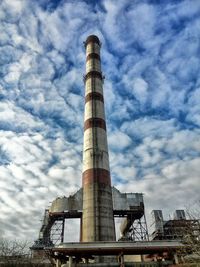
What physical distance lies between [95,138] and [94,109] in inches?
187

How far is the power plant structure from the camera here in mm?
23078

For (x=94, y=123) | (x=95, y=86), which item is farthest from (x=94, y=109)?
(x=95, y=86)

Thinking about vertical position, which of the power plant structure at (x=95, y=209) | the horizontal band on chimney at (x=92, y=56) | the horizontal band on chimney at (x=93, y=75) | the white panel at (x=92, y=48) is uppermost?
the white panel at (x=92, y=48)

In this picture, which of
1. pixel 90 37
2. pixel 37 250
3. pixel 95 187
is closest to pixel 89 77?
pixel 90 37

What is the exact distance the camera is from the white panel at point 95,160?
1307 inches

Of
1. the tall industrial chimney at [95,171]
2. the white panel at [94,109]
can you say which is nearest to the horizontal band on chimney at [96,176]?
the tall industrial chimney at [95,171]

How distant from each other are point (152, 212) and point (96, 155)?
14770mm

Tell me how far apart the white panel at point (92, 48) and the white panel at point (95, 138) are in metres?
16.6

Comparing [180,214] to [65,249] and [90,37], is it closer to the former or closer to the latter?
[65,249]

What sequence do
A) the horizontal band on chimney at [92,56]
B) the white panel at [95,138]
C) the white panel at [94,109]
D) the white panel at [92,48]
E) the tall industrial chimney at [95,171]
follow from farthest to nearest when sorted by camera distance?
the white panel at [92,48] → the horizontal band on chimney at [92,56] → the white panel at [94,109] → the white panel at [95,138] → the tall industrial chimney at [95,171]

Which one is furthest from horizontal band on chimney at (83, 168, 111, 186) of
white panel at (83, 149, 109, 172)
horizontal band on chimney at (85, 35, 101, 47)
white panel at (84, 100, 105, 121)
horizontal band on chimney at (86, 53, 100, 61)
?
horizontal band on chimney at (85, 35, 101, 47)

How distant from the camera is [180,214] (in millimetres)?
42031

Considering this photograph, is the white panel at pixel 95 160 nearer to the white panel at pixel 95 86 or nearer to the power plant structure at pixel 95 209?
the power plant structure at pixel 95 209

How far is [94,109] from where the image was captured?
123 feet
